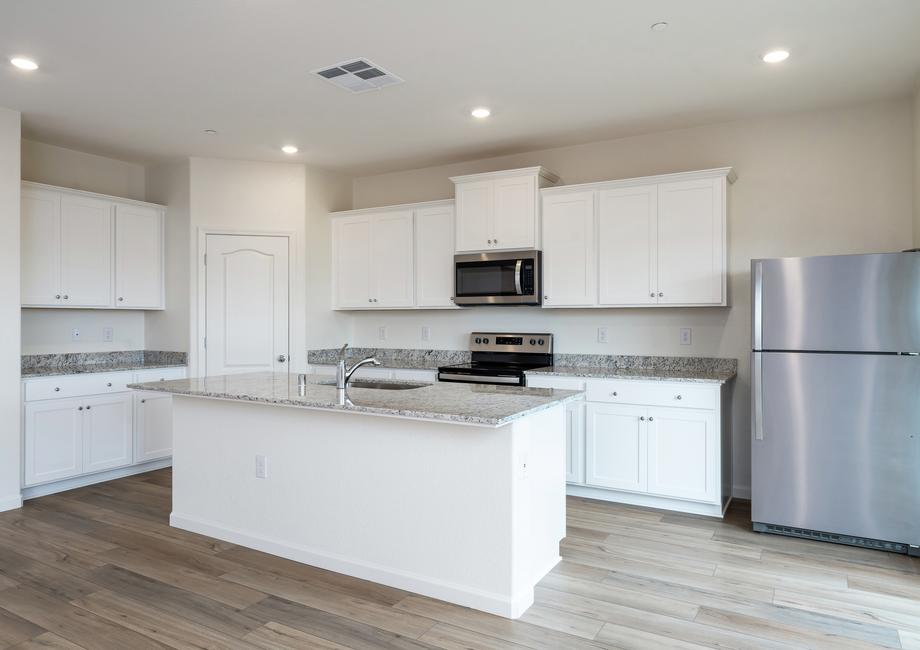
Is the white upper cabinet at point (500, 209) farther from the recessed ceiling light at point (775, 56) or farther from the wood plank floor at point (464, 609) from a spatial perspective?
the wood plank floor at point (464, 609)

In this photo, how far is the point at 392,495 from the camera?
2.82m

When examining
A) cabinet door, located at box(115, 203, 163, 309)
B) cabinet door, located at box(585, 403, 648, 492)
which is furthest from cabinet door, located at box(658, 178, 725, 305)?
cabinet door, located at box(115, 203, 163, 309)

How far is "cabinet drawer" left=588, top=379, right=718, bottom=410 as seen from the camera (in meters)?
3.75

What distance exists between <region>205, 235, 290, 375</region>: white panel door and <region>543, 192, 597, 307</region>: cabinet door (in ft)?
7.59

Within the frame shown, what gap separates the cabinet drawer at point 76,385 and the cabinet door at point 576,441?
311 cm

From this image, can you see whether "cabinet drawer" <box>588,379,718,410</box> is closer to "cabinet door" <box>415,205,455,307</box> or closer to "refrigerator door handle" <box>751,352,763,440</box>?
"refrigerator door handle" <box>751,352,763,440</box>

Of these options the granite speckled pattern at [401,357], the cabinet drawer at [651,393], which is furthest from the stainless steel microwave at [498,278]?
the cabinet drawer at [651,393]

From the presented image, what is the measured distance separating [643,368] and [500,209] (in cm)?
Result: 160

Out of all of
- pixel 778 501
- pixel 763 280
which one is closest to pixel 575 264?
pixel 763 280

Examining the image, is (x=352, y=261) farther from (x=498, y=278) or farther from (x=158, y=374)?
(x=158, y=374)

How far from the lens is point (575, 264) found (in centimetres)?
446

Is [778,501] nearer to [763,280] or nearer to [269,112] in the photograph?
[763,280]

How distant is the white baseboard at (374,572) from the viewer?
255 cm

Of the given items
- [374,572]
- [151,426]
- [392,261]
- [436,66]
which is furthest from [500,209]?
[151,426]
